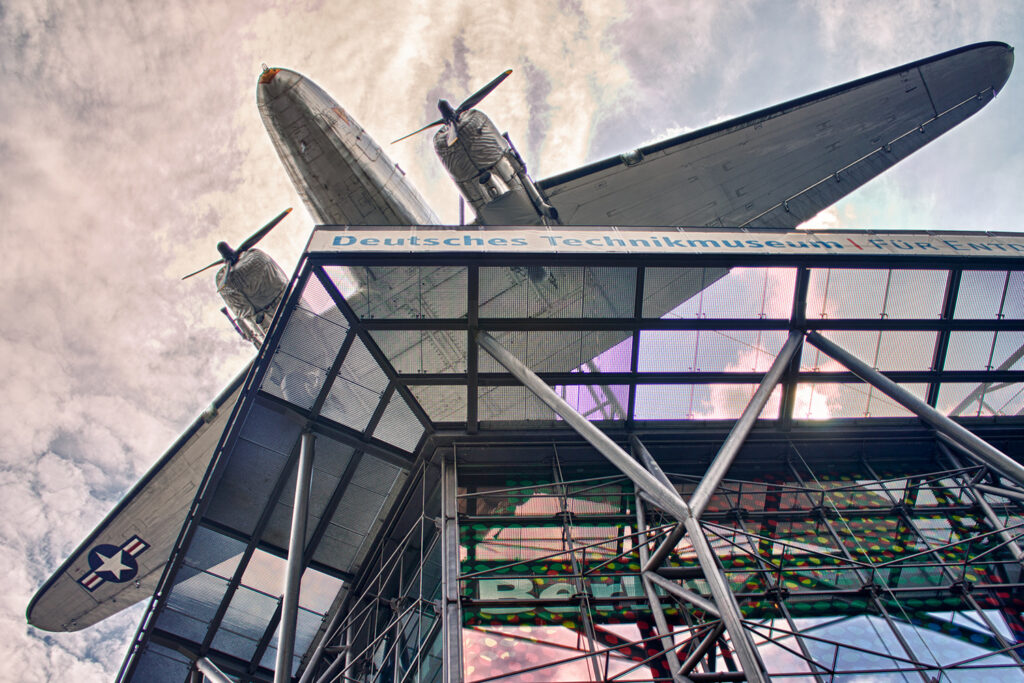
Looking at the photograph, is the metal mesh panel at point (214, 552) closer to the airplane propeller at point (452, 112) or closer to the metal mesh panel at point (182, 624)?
the metal mesh panel at point (182, 624)

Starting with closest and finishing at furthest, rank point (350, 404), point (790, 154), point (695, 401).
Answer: point (350, 404) < point (695, 401) < point (790, 154)

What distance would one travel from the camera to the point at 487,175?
17953 millimetres

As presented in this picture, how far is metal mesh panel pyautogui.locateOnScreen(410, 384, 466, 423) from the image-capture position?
432 inches

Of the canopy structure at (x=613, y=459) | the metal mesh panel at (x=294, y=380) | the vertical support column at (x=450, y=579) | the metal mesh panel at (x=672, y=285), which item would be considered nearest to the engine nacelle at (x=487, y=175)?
the canopy structure at (x=613, y=459)

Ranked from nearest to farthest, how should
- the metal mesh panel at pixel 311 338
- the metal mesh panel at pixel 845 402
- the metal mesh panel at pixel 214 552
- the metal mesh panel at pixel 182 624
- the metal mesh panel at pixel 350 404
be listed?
the metal mesh panel at pixel 311 338 → the metal mesh panel at pixel 350 404 → the metal mesh panel at pixel 845 402 → the metal mesh panel at pixel 214 552 → the metal mesh panel at pixel 182 624

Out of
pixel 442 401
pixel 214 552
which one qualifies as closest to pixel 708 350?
pixel 442 401

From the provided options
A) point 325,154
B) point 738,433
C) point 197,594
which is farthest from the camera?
point 325,154

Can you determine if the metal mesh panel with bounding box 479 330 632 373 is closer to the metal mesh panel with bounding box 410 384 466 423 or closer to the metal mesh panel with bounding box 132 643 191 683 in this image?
the metal mesh panel with bounding box 410 384 466 423

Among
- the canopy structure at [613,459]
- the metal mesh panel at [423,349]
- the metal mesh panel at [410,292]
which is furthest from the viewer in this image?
the metal mesh panel at [423,349]

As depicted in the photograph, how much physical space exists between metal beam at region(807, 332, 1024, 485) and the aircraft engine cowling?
1586 cm

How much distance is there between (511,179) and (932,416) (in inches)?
492

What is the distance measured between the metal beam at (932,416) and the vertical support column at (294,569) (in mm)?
8897

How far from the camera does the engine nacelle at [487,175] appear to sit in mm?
17875

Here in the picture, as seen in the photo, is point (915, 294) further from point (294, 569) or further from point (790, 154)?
point (790, 154)
